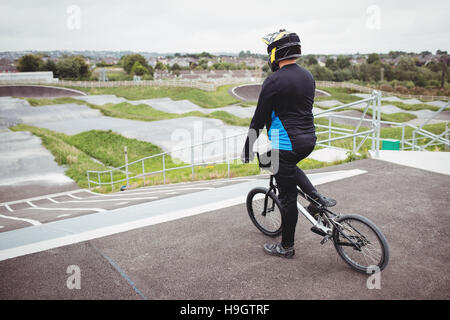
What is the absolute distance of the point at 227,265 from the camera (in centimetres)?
377

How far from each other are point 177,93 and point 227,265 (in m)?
48.8

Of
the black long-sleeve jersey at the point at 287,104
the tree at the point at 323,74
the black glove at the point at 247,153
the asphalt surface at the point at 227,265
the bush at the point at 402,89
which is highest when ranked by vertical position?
the tree at the point at 323,74

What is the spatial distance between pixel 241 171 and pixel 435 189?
7300 millimetres

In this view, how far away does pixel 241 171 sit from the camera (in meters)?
12.6

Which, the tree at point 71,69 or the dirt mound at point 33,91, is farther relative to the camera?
the tree at point 71,69

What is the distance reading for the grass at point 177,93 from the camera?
160 feet

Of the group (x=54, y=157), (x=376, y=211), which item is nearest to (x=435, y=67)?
(x=54, y=157)

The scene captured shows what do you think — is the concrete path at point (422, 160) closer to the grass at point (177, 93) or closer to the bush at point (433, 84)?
the grass at point (177, 93)

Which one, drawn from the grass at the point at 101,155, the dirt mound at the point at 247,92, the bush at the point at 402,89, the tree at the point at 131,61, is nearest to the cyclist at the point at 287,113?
the grass at the point at 101,155

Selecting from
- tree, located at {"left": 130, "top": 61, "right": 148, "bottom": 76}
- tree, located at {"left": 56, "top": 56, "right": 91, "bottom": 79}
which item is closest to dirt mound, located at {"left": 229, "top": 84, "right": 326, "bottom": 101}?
tree, located at {"left": 130, "top": 61, "right": 148, "bottom": 76}

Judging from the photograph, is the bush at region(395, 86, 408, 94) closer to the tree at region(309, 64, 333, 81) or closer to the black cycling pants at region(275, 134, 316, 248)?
the tree at region(309, 64, 333, 81)

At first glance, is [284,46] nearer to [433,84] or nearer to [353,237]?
[353,237]

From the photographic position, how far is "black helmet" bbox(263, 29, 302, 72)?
135 inches
